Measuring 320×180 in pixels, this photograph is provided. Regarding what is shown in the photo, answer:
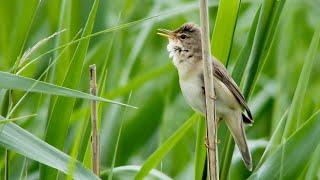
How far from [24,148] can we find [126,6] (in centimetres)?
75

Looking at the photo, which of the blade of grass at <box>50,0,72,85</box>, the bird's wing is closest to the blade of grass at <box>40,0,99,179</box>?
the blade of grass at <box>50,0,72,85</box>

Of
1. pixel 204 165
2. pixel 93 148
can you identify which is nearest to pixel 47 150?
pixel 93 148

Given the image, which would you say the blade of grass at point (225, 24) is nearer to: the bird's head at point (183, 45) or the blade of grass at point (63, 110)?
the blade of grass at point (63, 110)

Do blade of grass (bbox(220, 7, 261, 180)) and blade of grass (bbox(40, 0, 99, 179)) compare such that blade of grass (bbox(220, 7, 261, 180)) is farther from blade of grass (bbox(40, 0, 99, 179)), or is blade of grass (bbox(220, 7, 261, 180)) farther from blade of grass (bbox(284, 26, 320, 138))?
blade of grass (bbox(40, 0, 99, 179))

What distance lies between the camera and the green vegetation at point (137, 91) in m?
2.17

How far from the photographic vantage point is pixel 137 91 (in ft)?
13.2

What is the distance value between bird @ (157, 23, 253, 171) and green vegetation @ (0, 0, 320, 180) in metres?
0.13

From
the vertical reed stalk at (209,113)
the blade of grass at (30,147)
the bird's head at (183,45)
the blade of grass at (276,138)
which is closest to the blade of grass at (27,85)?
the blade of grass at (30,147)

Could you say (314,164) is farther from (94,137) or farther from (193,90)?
(193,90)

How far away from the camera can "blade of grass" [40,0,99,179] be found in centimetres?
221

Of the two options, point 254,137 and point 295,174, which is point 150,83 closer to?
point 254,137

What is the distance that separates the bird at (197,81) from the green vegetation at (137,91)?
132 millimetres

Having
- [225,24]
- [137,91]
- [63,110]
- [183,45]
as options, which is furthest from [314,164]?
[137,91]

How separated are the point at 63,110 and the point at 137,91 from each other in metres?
1.82
